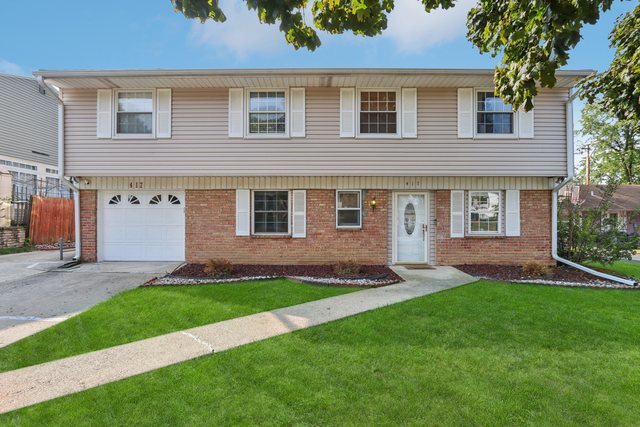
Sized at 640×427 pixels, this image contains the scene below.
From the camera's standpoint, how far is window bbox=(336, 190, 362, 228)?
9.02 metres

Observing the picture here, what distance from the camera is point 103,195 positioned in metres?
9.29

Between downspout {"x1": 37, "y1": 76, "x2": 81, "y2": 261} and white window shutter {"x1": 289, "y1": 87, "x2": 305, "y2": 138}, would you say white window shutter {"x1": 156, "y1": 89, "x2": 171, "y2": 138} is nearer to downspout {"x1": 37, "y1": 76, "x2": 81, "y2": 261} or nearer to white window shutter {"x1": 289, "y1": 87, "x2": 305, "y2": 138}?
downspout {"x1": 37, "y1": 76, "x2": 81, "y2": 261}

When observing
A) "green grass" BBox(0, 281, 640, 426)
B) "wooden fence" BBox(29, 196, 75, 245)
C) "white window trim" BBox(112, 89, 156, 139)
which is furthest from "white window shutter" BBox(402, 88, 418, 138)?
"wooden fence" BBox(29, 196, 75, 245)

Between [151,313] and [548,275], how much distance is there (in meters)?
8.71

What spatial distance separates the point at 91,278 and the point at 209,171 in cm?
376

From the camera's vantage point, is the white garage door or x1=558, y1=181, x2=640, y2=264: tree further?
the white garage door

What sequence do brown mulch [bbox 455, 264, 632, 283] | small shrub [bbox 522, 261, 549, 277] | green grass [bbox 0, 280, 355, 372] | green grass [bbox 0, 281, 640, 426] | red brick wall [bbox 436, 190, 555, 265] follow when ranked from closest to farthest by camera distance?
green grass [bbox 0, 281, 640, 426], green grass [bbox 0, 280, 355, 372], brown mulch [bbox 455, 264, 632, 283], small shrub [bbox 522, 261, 549, 277], red brick wall [bbox 436, 190, 555, 265]

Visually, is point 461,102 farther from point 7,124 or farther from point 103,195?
point 7,124

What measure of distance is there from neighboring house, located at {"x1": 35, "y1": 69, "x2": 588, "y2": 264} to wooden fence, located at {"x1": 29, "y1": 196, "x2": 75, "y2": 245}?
5.69 metres

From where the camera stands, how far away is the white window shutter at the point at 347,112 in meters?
8.68

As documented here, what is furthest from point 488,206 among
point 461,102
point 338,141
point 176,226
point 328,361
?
point 176,226

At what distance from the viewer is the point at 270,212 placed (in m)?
9.20

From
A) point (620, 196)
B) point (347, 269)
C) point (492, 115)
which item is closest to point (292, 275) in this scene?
point (347, 269)

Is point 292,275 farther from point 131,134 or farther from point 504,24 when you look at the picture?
point 504,24
